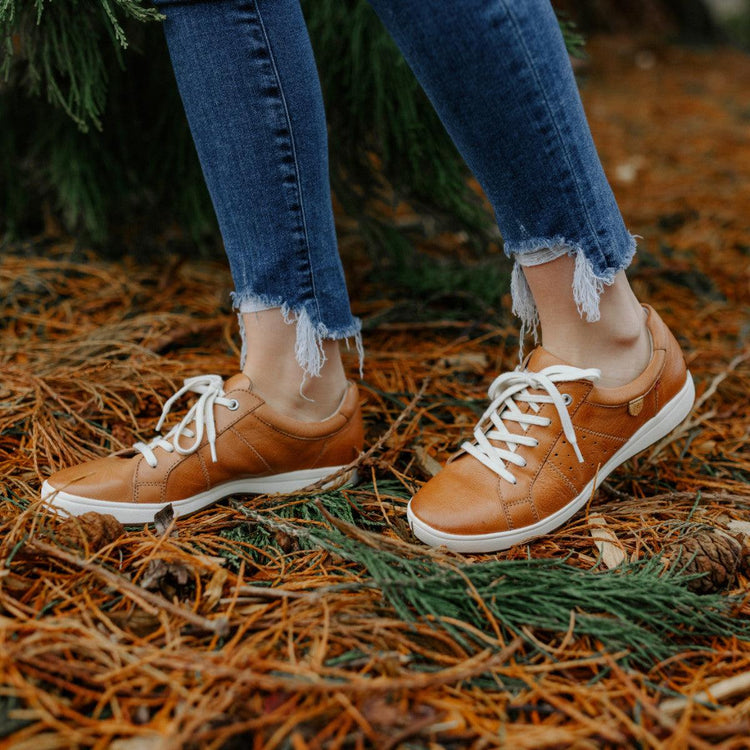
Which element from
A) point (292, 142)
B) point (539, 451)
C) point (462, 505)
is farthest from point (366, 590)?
point (292, 142)

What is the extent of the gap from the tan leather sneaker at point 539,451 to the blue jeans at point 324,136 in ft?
0.44

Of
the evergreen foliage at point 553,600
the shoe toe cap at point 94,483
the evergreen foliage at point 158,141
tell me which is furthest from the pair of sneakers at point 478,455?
the evergreen foliage at point 158,141

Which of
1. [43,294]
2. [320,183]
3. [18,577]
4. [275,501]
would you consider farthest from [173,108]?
[18,577]

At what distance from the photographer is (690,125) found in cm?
349

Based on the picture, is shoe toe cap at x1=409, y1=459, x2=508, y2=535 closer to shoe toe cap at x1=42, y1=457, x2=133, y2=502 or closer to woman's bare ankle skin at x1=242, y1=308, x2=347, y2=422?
woman's bare ankle skin at x1=242, y1=308, x2=347, y2=422

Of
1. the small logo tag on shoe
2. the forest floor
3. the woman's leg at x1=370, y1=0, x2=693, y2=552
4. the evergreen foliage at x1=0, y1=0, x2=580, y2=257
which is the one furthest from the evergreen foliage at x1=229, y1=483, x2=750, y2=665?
the evergreen foliage at x1=0, y1=0, x2=580, y2=257

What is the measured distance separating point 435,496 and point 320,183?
21.0 inches

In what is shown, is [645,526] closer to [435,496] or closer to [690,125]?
[435,496]

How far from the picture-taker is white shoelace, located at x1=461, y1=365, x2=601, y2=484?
106cm

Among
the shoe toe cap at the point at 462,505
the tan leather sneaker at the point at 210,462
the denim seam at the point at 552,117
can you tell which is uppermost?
the denim seam at the point at 552,117

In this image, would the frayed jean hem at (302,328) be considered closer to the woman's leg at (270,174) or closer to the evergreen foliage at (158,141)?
the woman's leg at (270,174)

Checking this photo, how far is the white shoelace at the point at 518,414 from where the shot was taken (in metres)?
1.06

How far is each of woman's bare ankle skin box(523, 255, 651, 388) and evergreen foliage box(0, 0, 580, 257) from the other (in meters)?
0.72

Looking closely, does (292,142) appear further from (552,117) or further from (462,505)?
(462,505)
